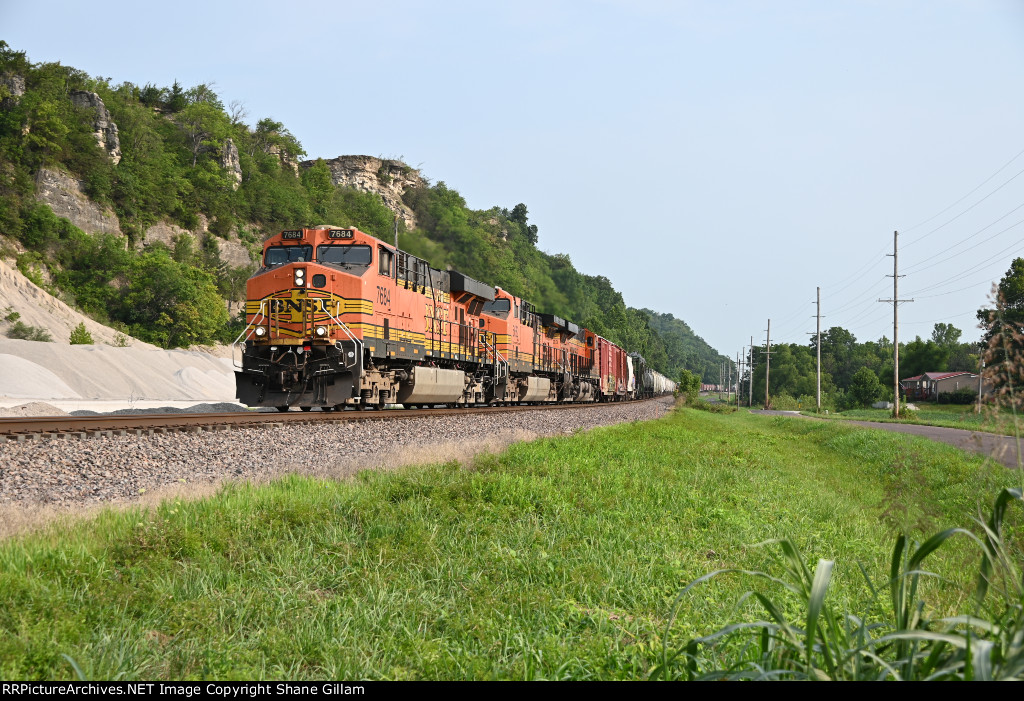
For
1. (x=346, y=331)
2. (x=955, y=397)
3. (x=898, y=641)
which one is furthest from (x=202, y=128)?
(x=898, y=641)

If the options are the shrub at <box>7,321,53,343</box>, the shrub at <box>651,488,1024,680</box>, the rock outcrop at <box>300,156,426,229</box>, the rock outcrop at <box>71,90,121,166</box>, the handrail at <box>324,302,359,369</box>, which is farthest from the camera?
the rock outcrop at <box>300,156,426,229</box>

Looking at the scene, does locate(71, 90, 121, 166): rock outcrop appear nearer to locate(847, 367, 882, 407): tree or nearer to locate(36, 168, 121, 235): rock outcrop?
locate(36, 168, 121, 235): rock outcrop

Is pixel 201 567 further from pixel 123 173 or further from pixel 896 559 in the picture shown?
pixel 123 173

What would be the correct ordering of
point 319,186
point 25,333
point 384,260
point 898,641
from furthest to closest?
point 319,186 < point 25,333 < point 384,260 < point 898,641

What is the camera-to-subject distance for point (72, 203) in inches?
2286

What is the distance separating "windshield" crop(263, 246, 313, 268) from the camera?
1777 centimetres

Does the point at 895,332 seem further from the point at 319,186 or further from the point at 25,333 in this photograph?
the point at 319,186

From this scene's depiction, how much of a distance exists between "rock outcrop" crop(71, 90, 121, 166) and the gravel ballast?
64.6m

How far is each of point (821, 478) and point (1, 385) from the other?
2643 centimetres

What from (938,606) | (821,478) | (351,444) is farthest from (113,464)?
(821,478)

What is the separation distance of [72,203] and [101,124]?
12.9 meters

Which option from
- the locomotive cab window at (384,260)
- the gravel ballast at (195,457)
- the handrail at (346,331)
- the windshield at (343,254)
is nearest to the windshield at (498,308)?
the locomotive cab window at (384,260)

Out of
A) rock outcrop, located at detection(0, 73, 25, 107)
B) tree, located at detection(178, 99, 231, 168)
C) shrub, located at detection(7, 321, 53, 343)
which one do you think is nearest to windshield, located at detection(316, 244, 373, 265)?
shrub, located at detection(7, 321, 53, 343)

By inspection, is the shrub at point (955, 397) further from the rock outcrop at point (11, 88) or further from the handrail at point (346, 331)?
the rock outcrop at point (11, 88)
